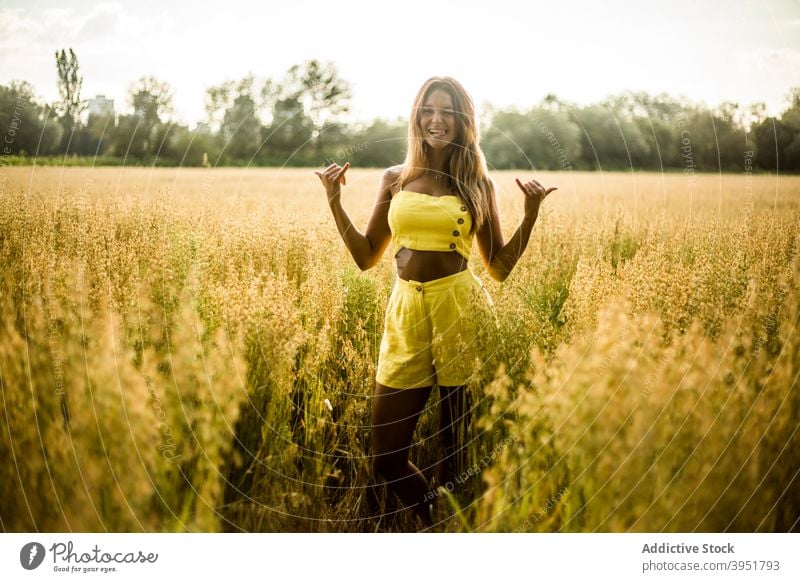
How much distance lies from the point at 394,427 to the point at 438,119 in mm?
1220

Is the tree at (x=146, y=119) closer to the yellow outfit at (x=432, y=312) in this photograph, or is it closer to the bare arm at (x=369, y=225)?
the bare arm at (x=369, y=225)

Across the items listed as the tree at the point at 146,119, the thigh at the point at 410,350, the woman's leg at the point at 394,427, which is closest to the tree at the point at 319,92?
the tree at the point at 146,119

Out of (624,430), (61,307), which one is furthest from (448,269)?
(61,307)

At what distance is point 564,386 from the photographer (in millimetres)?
1933

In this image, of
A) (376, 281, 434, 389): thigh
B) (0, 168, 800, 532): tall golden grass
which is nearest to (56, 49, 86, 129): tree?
(0, 168, 800, 532): tall golden grass

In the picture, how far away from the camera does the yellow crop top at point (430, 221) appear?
7.29 feet

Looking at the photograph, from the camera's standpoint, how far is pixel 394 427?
7.32 ft

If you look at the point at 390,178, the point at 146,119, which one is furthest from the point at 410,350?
the point at 146,119

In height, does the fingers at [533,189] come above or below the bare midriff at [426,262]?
above

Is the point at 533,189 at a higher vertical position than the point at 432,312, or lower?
higher

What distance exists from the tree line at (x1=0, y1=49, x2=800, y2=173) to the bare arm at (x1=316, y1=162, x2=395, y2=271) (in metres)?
0.37

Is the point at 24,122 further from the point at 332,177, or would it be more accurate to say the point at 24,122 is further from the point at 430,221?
the point at 430,221
